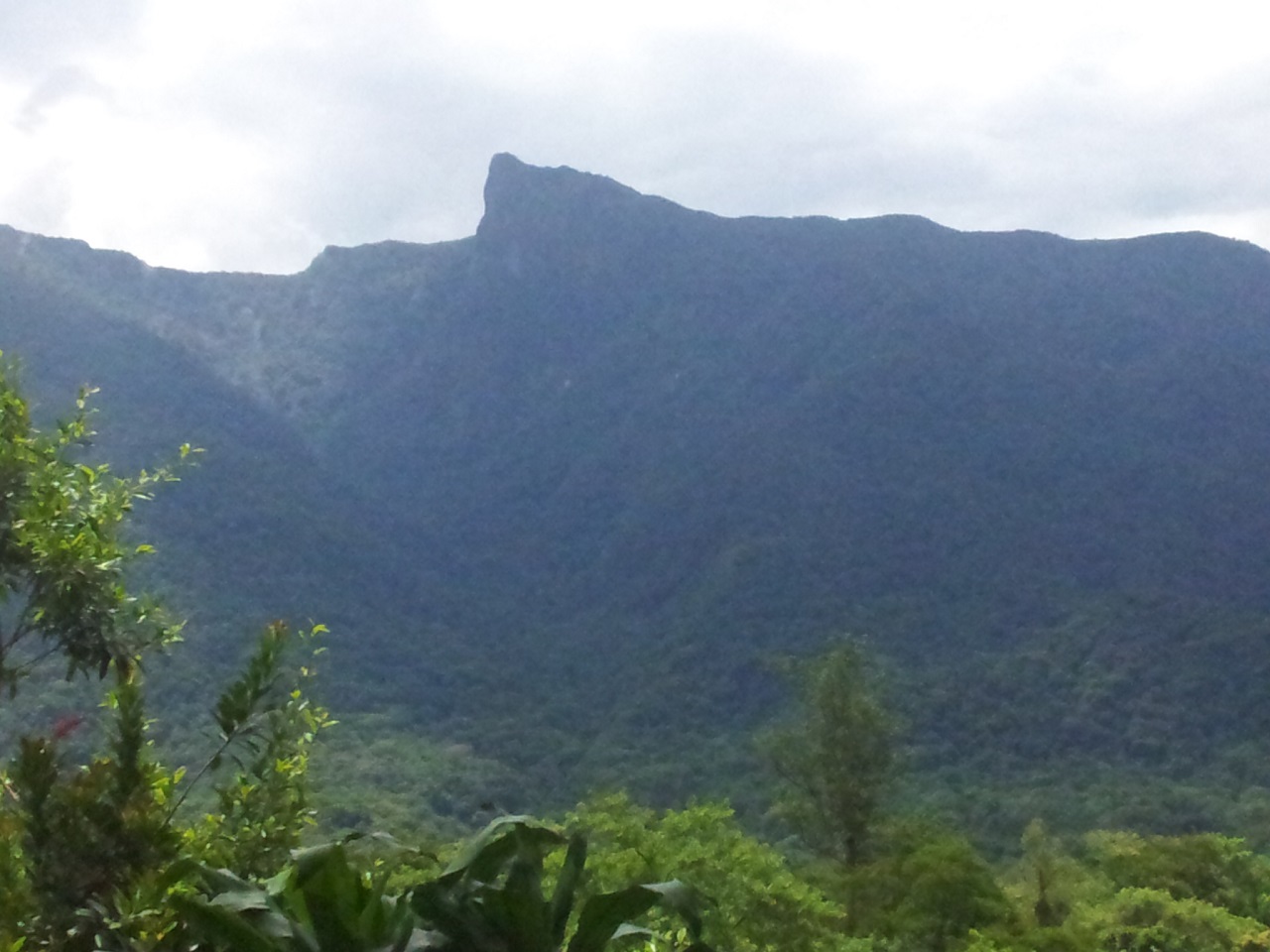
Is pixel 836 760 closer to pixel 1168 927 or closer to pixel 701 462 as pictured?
pixel 1168 927

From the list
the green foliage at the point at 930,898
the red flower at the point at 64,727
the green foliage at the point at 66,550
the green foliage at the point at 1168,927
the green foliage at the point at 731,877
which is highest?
the green foliage at the point at 66,550

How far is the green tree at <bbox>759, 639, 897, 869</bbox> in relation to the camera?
21.6 metres

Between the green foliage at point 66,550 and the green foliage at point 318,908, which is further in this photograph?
the green foliage at point 66,550

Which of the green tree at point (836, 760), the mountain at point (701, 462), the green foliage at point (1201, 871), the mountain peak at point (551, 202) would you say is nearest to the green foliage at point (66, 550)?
the green foliage at point (1201, 871)

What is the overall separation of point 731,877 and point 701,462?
202ft

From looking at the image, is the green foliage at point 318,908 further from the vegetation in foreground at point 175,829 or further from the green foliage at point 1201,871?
the green foliage at point 1201,871

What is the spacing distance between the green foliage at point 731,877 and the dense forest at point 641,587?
0.21 ft

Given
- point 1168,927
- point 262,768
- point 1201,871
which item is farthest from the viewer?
point 1201,871

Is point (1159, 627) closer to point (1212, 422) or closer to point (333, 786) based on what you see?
point (1212, 422)

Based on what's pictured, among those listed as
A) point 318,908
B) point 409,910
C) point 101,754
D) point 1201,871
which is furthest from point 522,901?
point 1201,871

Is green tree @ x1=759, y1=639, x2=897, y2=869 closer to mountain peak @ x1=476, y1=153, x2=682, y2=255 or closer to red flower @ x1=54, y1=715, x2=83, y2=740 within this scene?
red flower @ x1=54, y1=715, x2=83, y2=740

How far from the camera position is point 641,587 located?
203 feet

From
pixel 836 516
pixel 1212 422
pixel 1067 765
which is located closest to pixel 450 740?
pixel 1067 765

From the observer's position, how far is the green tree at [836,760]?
70.7 feet
